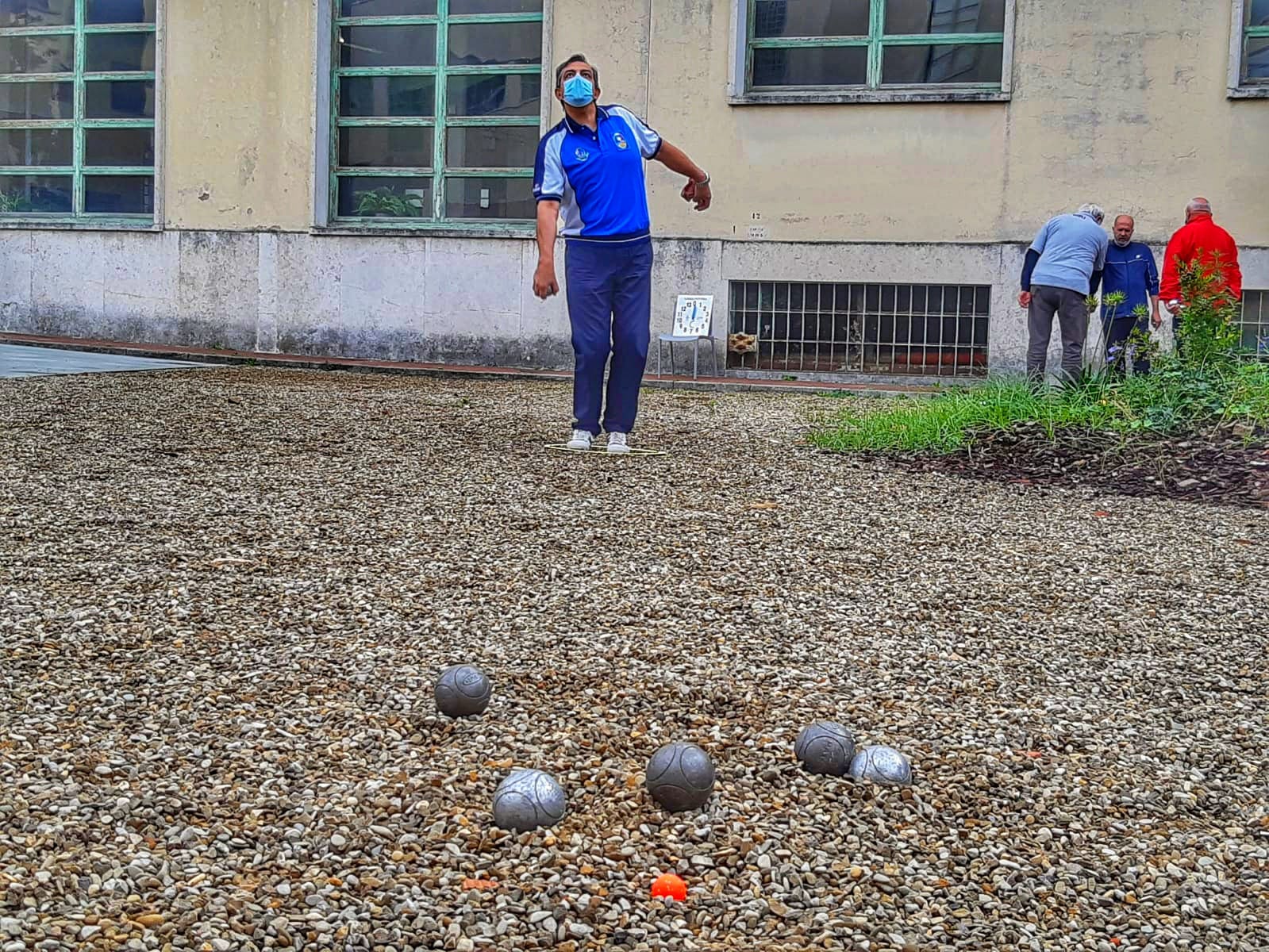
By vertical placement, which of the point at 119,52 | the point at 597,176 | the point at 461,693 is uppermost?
the point at 119,52

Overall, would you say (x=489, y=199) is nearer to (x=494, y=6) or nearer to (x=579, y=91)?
(x=494, y=6)

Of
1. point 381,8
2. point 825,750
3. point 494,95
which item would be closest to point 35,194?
point 381,8

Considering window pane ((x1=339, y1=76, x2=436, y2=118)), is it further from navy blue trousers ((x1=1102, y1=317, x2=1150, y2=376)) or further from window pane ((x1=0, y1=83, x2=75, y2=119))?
navy blue trousers ((x1=1102, y1=317, x2=1150, y2=376))

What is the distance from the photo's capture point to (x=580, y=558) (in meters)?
4.94

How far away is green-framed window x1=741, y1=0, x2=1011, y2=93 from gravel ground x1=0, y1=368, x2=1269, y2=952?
31.5 feet

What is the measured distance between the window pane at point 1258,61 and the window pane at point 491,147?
733 cm

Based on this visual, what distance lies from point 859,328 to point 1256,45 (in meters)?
4.64

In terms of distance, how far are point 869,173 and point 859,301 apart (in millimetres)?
1329

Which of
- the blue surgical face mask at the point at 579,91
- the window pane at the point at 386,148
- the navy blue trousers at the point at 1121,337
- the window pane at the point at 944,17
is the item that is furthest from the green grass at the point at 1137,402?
the window pane at the point at 386,148

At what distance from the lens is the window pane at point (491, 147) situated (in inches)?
639

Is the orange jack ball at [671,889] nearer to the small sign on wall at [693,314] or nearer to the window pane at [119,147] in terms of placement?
the small sign on wall at [693,314]

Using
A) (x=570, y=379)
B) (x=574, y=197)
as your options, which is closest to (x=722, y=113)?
(x=570, y=379)

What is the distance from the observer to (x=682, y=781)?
8.75ft

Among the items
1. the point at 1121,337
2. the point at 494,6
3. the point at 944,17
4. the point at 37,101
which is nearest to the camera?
the point at 1121,337
